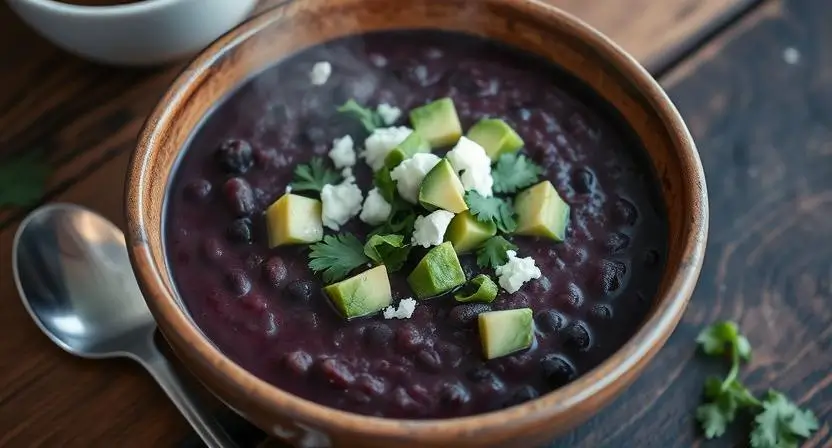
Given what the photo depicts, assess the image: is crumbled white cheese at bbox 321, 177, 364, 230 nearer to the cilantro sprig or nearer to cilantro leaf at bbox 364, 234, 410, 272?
cilantro leaf at bbox 364, 234, 410, 272

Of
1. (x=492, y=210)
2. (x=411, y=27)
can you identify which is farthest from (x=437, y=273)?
(x=411, y=27)

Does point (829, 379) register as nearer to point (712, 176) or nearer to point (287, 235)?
point (712, 176)

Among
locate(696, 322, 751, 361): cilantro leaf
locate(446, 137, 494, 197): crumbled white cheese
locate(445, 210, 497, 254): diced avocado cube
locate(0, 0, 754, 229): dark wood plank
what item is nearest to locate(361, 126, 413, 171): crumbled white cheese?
locate(446, 137, 494, 197): crumbled white cheese

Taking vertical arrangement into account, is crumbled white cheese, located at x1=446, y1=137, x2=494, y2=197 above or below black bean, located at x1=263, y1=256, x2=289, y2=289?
above

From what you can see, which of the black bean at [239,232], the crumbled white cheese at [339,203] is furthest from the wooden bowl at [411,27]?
the crumbled white cheese at [339,203]

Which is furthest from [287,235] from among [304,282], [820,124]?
[820,124]
